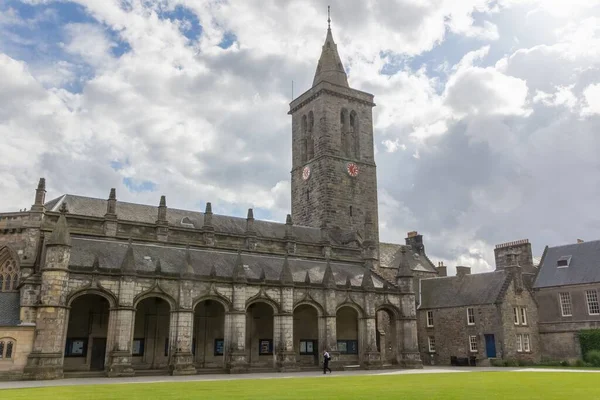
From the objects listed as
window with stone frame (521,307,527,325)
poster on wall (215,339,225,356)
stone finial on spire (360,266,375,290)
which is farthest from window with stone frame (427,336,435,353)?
poster on wall (215,339,225,356)

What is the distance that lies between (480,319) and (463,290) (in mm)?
A: 3684

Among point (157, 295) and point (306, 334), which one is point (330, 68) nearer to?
point (306, 334)

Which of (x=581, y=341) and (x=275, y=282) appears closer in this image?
(x=275, y=282)

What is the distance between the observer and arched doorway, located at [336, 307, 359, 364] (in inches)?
1708

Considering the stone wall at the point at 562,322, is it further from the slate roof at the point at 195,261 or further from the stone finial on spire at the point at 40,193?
the stone finial on spire at the point at 40,193

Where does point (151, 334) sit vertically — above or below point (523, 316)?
below

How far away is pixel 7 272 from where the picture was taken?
34.9 meters

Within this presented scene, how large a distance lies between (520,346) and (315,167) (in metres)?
26.2

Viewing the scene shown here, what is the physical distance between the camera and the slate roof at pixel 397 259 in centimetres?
5816

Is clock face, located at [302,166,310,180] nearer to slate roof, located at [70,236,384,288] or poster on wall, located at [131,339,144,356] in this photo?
slate roof, located at [70,236,384,288]

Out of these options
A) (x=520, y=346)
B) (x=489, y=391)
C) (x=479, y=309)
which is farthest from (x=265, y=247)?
(x=489, y=391)

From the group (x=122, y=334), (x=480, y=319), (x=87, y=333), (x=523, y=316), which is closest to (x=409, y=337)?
(x=480, y=319)

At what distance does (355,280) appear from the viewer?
144 ft

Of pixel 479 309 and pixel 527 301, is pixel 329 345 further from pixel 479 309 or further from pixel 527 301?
pixel 527 301
